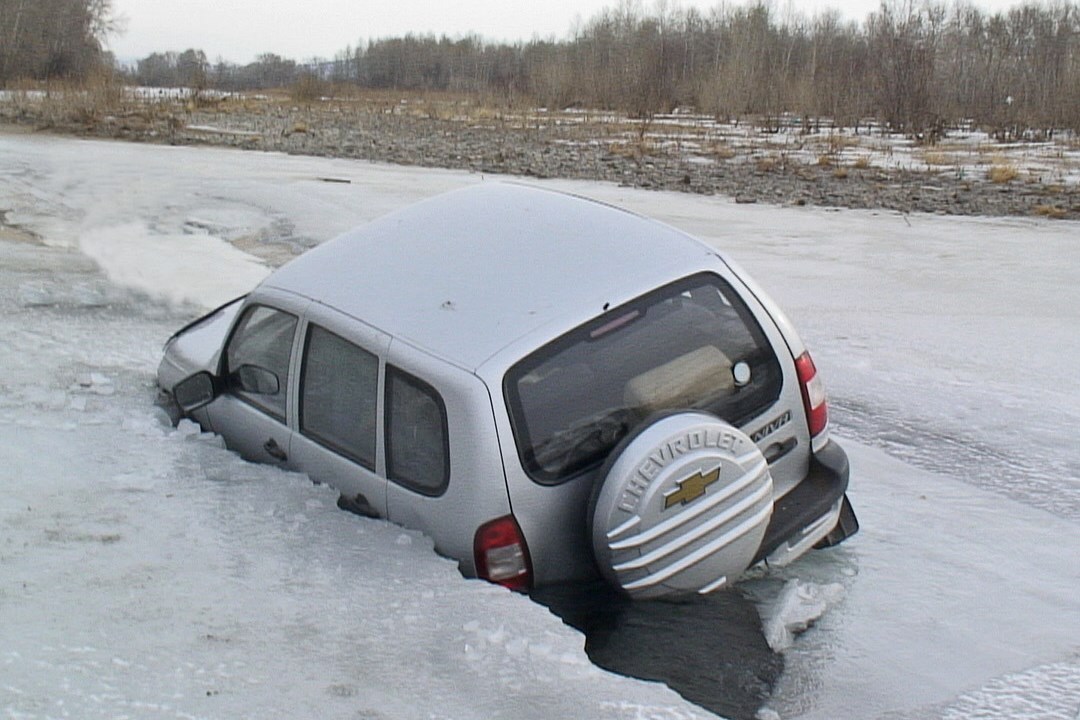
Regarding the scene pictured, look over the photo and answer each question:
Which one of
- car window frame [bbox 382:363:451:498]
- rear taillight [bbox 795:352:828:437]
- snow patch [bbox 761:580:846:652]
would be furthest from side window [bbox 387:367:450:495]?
rear taillight [bbox 795:352:828:437]

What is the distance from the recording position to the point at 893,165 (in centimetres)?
2662

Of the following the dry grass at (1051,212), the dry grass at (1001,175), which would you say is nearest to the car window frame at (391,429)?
the dry grass at (1051,212)

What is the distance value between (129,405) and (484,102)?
57121 millimetres

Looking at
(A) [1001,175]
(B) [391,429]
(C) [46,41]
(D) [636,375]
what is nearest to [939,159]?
(A) [1001,175]

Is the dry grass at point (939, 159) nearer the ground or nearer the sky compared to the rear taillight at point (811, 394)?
nearer the sky

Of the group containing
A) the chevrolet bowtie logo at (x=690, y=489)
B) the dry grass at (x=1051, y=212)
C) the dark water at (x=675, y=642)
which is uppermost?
the dry grass at (x=1051, y=212)

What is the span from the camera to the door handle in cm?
455

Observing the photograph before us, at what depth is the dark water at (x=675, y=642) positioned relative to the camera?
11.9 feet

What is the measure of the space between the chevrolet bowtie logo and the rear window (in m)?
0.28

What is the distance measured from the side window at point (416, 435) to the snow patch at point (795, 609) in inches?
52.5

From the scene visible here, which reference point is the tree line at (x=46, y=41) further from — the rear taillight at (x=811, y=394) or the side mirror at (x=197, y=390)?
the rear taillight at (x=811, y=394)

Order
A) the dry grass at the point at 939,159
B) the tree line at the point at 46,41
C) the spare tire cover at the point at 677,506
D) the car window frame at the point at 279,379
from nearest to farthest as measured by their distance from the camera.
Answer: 1. the spare tire cover at the point at 677,506
2. the car window frame at the point at 279,379
3. the dry grass at the point at 939,159
4. the tree line at the point at 46,41

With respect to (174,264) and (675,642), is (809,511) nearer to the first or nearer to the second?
(675,642)

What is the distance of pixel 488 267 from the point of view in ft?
13.5
